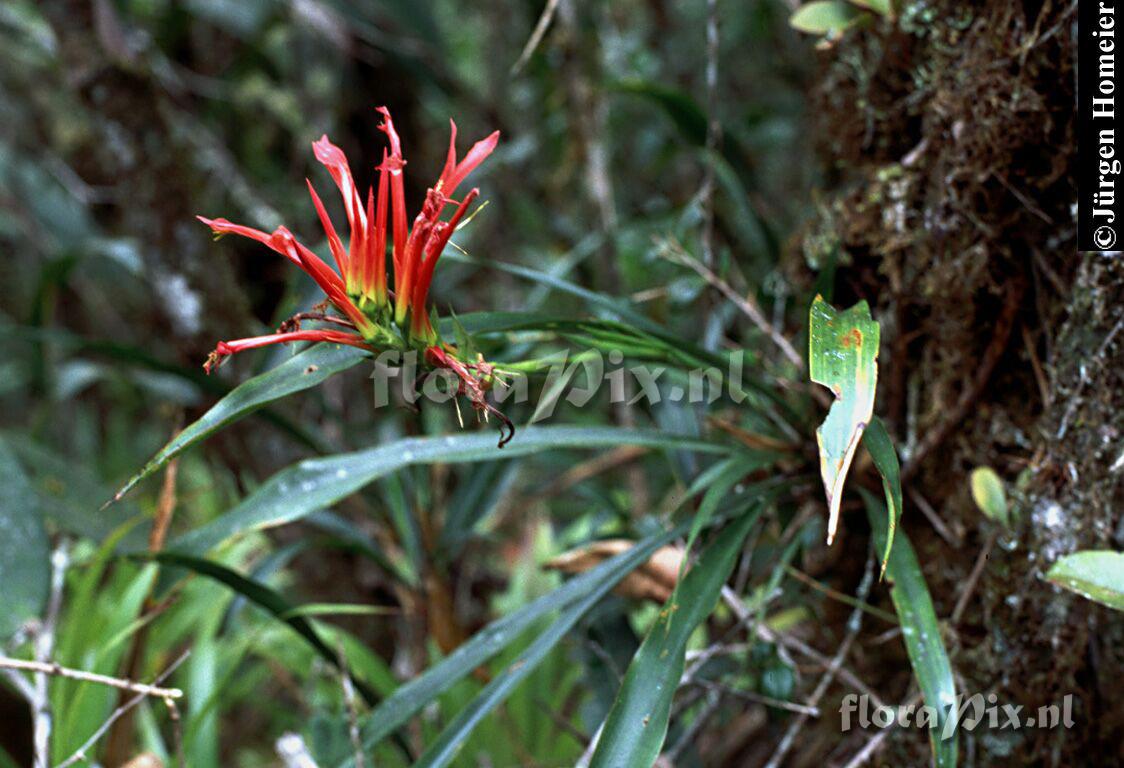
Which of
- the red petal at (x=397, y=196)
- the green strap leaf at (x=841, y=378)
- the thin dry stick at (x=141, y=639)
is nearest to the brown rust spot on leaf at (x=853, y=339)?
the green strap leaf at (x=841, y=378)

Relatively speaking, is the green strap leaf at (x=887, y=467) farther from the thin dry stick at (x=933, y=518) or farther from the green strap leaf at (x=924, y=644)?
the thin dry stick at (x=933, y=518)

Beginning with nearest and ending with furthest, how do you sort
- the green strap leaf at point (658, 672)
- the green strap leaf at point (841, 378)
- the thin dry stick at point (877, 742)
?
the green strap leaf at point (841, 378)
the green strap leaf at point (658, 672)
the thin dry stick at point (877, 742)

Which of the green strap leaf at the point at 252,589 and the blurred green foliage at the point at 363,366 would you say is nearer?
the green strap leaf at the point at 252,589

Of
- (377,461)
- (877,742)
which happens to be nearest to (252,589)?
(377,461)

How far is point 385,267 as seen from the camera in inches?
23.6

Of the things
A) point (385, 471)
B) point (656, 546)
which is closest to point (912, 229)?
point (656, 546)

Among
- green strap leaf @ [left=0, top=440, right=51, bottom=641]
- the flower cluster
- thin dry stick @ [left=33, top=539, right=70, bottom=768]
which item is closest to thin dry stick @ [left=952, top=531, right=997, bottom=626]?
the flower cluster

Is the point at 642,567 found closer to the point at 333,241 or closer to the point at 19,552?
the point at 333,241

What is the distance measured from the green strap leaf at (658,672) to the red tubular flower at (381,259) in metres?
0.27

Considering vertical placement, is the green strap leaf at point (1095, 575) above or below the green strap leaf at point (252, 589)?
above

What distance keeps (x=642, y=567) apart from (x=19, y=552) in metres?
0.69

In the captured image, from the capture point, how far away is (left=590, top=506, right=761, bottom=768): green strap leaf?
2.12 ft

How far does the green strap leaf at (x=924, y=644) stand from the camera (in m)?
0.66

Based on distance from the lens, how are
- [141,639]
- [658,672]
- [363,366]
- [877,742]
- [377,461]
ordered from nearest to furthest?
1. [658,672]
2. [877,742]
3. [377,461]
4. [141,639]
5. [363,366]
